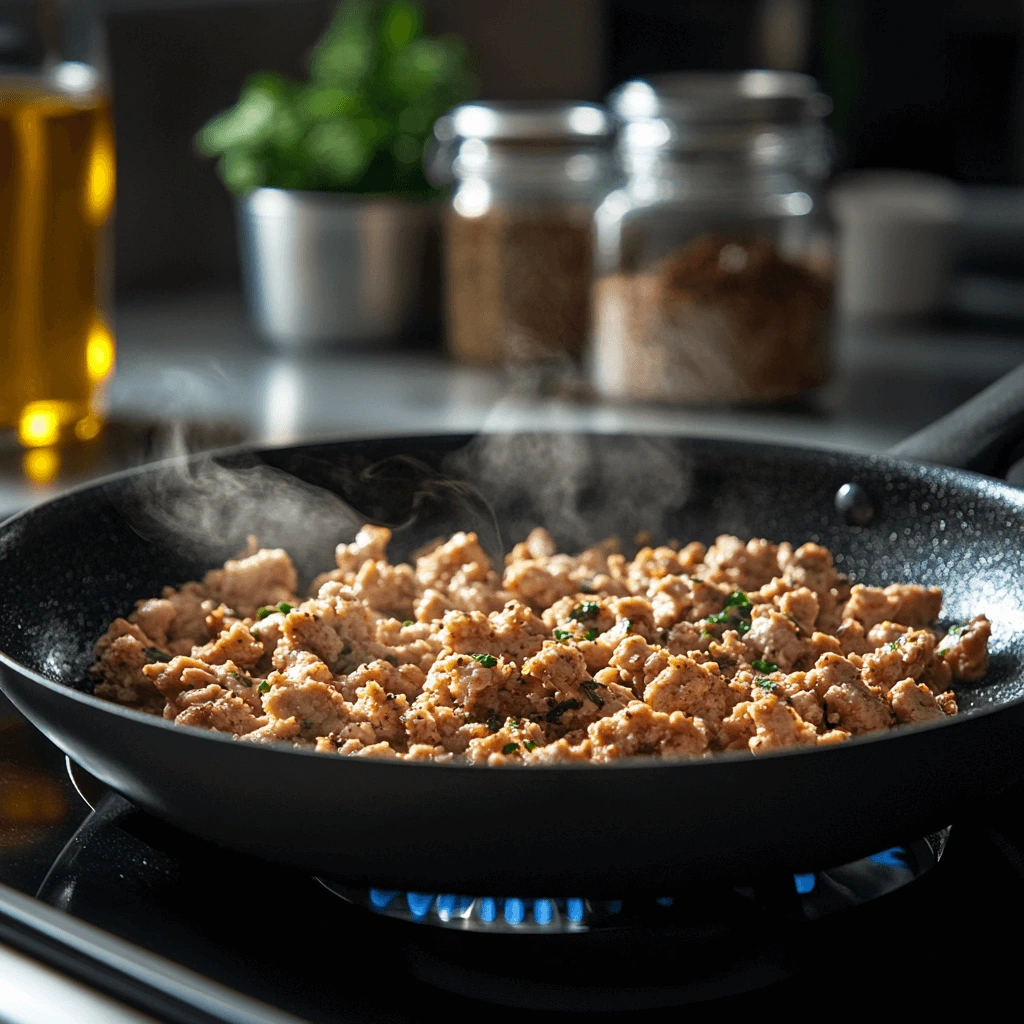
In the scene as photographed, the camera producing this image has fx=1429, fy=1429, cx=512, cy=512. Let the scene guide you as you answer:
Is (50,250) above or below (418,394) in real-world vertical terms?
above

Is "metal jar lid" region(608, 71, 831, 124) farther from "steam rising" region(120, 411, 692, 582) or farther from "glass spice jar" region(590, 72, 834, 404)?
"steam rising" region(120, 411, 692, 582)

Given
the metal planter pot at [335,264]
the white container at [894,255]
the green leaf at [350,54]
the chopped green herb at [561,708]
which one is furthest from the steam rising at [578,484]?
the white container at [894,255]

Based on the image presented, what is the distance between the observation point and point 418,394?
190 cm

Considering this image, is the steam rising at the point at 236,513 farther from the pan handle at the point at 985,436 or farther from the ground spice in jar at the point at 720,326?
the ground spice in jar at the point at 720,326

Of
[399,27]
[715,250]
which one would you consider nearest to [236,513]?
[715,250]

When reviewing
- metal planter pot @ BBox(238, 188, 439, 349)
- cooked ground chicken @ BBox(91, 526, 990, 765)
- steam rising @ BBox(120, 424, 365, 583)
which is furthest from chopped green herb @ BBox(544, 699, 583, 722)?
metal planter pot @ BBox(238, 188, 439, 349)

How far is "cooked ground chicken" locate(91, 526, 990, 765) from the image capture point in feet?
2.46

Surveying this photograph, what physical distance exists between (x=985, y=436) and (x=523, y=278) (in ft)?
3.04

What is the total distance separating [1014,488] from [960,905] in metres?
0.37

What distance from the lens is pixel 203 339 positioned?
217 cm

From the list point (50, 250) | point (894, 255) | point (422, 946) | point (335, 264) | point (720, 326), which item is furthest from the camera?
point (894, 255)

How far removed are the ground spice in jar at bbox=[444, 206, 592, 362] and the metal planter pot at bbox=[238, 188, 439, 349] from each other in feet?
0.29

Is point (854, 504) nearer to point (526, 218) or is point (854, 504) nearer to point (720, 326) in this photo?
point (720, 326)

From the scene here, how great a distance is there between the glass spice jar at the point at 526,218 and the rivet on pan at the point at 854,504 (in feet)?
2.90
